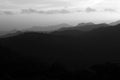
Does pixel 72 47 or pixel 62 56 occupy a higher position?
pixel 72 47

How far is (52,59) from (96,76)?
165ft

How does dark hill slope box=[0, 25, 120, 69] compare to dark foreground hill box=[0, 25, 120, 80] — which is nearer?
dark foreground hill box=[0, 25, 120, 80]

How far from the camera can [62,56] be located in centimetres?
12150

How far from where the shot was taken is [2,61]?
105 m

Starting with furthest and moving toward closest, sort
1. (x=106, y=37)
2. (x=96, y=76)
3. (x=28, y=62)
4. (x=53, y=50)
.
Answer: (x=106, y=37) < (x=53, y=50) < (x=28, y=62) < (x=96, y=76)

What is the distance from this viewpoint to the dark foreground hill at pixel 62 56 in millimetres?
75812

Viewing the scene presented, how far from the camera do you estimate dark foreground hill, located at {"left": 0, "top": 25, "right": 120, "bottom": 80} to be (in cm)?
7581

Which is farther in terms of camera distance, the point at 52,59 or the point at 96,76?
the point at 52,59

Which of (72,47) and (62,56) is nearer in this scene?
(62,56)

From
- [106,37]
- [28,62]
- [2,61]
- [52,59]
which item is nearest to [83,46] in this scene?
[106,37]

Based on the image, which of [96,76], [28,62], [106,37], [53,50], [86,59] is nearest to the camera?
[96,76]

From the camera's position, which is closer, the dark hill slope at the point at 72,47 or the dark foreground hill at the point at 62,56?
the dark foreground hill at the point at 62,56

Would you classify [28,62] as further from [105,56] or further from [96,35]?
[96,35]

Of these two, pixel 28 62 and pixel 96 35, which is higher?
pixel 96 35
